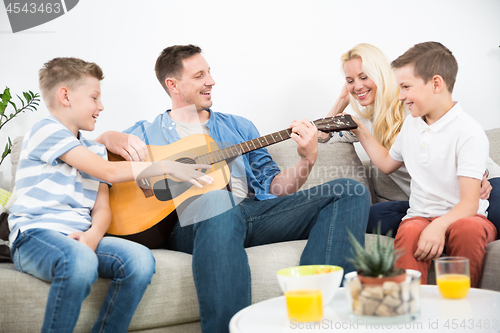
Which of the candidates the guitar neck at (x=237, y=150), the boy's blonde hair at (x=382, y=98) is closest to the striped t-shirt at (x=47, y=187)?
the guitar neck at (x=237, y=150)

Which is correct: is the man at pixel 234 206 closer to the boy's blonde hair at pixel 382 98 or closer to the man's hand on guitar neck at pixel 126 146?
the man's hand on guitar neck at pixel 126 146

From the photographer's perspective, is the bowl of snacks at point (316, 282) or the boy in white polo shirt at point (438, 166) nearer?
the bowl of snacks at point (316, 282)

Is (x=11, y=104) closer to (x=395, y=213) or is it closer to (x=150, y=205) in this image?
(x=150, y=205)

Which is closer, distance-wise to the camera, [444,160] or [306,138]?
[444,160]

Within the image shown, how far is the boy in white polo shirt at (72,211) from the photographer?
108cm

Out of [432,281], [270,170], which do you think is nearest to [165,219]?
[270,170]

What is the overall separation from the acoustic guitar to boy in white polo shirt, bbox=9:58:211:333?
0.18 feet

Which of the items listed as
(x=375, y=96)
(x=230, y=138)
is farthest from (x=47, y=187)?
(x=375, y=96)

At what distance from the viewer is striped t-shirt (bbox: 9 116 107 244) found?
3.99 feet

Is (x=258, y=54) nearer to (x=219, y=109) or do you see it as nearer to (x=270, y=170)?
(x=219, y=109)

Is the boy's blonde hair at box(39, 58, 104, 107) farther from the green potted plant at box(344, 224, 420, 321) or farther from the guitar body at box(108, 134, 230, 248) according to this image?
the green potted plant at box(344, 224, 420, 321)

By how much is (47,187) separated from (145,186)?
1.03 feet

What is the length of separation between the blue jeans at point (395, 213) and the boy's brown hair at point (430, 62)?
41 cm

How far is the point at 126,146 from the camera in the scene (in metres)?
1.48
